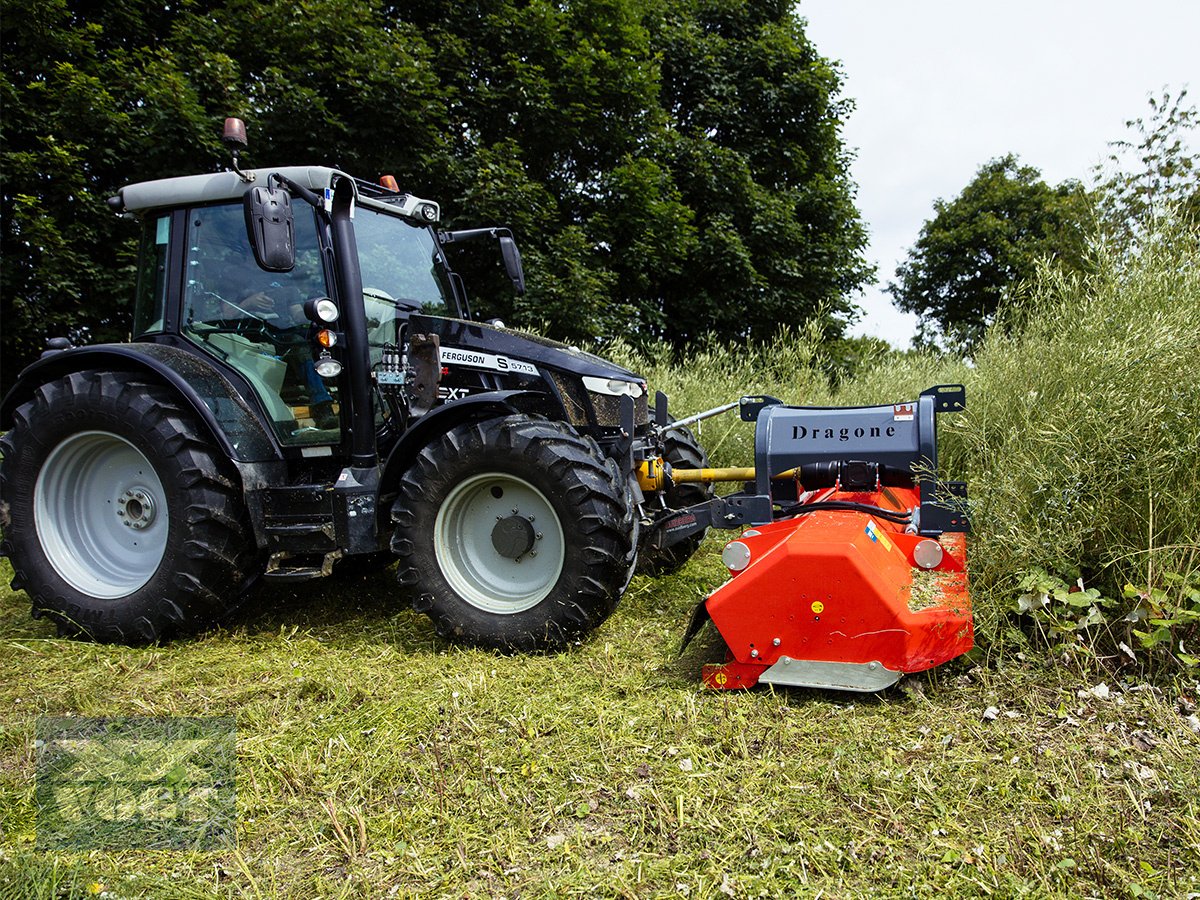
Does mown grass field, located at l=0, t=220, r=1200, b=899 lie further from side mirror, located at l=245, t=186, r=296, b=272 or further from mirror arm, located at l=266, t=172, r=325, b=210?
mirror arm, located at l=266, t=172, r=325, b=210

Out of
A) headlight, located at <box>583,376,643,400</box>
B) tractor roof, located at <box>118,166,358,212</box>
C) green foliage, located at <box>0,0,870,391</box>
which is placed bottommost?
headlight, located at <box>583,376,643,400</box>

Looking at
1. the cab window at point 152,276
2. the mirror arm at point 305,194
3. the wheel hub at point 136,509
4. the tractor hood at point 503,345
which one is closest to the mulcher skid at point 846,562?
the tractor hood at point 503,345

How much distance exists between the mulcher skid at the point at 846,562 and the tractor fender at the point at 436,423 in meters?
1.11

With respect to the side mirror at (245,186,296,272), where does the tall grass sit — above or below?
below

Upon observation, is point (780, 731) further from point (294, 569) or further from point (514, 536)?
point (294, 569)

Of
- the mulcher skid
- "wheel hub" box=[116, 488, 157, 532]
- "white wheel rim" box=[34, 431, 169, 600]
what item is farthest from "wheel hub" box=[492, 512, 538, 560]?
"wheel hub" box=[116, 488, 157, 532]

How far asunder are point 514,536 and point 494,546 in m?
0.13

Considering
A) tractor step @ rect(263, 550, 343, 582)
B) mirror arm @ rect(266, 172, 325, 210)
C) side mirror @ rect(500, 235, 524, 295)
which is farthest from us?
side mirror @ rect(500, 235, 524, 295)

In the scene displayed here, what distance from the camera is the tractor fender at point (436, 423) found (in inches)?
155

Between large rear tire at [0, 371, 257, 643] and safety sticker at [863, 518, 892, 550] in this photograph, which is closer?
safety sticker at [863, 518, 892, 550]

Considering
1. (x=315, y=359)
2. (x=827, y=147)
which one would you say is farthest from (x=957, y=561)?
(x=827, y=147)

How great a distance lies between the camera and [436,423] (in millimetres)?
4039

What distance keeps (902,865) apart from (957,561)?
1.51m

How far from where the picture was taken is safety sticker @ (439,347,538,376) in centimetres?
433
